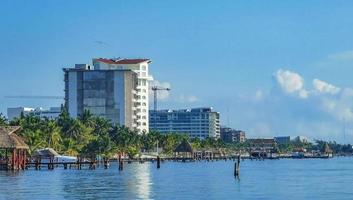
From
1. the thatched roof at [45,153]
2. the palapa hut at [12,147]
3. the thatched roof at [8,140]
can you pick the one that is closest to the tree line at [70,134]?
the thatched roof at [45,153]

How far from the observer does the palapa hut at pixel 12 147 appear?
106 metres

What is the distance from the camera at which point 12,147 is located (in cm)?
10669

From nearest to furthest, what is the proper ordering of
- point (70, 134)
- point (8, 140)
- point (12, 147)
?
point (8, 140), point (12, 147), point (70, 134)

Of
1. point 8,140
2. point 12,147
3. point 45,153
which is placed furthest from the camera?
point 45,153

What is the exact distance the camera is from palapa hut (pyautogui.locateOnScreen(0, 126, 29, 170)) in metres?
106

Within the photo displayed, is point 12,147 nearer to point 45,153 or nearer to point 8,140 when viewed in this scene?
point 8,140

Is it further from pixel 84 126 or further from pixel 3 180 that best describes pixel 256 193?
pixel 84 126

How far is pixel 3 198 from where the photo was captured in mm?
64188

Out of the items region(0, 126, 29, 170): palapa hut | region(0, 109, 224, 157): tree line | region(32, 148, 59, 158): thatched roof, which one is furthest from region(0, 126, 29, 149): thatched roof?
region(32, 148, 59, 158): thatched roof

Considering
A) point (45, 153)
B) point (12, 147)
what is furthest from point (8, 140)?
point (45, 153)

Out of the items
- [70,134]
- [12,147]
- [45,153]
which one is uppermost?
[70,134]

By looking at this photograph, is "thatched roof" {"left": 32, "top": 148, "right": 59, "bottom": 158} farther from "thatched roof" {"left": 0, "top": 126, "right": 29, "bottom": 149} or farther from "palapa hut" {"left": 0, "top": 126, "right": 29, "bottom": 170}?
"thatched roof" {"left": 0, "top": 126, "right": 29, "bottom": 149}

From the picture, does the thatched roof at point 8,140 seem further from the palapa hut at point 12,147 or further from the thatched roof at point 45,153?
the thatched roof at point 45,153

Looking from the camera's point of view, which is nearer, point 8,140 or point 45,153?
point 8,140
